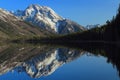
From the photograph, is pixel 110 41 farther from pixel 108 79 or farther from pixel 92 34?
pixel 108 79

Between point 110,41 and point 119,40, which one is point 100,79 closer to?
point 119,40

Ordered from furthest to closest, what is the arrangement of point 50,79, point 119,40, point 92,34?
point 92,34 < point 119,40 < point 50,79

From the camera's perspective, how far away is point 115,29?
128250 millimetres

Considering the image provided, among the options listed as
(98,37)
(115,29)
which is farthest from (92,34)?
(115,29)

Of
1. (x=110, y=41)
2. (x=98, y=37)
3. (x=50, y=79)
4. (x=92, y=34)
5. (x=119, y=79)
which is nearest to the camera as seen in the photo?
(x=119, y=79)

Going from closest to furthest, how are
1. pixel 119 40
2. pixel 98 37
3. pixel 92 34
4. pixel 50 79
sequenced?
1. pixel 50 79
2. pixel 119 40
3. pixel 98 37
4. pixel 92 34

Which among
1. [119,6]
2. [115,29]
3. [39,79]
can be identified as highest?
[119,6]

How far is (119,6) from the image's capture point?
125 meters

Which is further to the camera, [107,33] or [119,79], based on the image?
[107,33]

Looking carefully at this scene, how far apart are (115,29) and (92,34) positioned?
62.6m

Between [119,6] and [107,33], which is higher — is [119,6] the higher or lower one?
the higher one

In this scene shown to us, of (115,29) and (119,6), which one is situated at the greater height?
(119,6)

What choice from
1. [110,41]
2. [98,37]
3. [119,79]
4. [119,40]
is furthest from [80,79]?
[98,37]

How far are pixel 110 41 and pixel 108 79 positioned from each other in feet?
372
